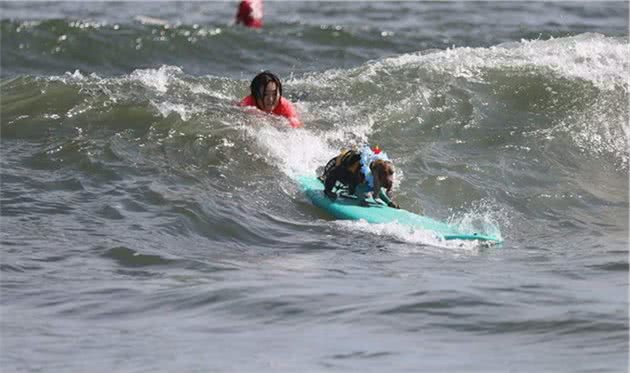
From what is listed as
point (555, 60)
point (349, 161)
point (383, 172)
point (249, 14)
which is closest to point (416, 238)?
point (383, 172)

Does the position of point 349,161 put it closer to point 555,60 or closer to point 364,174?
point 364,174

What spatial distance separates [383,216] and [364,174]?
39cm

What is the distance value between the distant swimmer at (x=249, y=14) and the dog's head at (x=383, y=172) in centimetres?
1138

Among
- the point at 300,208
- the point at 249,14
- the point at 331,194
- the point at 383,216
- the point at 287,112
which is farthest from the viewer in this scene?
the point at 249,14

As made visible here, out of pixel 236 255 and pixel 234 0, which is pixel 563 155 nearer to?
pixel 236 255

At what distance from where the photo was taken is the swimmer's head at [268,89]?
11.9 meters

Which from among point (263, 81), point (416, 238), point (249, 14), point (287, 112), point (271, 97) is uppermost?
point (249, 14)

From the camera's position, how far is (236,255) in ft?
28.5

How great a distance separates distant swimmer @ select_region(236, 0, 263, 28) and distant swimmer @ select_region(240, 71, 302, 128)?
856 centimetres

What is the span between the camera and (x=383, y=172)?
9539 millimetres

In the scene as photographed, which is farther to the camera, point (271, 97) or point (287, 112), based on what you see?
point (287, 112)

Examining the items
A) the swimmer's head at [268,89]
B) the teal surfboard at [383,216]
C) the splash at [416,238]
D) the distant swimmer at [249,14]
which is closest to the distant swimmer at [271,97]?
the swimmer's head at [268,89]

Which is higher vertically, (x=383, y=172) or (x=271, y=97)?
(x=271, y=97)

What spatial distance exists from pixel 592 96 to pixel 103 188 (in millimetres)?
5855
